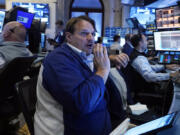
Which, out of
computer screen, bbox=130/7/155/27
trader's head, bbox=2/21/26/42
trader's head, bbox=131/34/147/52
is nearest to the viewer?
trader's head, bbox=2/21/26/42

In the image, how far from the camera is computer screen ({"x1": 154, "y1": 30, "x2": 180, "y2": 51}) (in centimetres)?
282

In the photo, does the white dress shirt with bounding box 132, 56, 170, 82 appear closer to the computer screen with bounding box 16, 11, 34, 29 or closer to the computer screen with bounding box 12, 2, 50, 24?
the computer screen with bounding box 16, 11, 34, 29

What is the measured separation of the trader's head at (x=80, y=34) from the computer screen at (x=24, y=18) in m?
2.50

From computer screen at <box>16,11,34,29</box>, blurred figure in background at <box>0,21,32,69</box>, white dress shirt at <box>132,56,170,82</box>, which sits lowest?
white dress shirt at <box>132,56,170,82</box>

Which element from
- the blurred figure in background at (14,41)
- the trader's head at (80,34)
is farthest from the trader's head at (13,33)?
the trader's head at (80,34)

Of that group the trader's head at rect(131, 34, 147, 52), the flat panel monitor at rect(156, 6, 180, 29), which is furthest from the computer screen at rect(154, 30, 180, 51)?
the trader's head at rect(131, 34, 147, 52)

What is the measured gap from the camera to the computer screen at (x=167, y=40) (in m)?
2.82

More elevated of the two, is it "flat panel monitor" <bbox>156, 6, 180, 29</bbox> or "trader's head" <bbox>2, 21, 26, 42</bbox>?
"flat panel monitor" <bbox>156, 6, 180, 29</bbox>

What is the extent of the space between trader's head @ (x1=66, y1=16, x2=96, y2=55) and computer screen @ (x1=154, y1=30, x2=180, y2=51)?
2107 mm

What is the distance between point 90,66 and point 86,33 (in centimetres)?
18

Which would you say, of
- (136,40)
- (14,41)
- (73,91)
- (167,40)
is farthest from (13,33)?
(167,40)

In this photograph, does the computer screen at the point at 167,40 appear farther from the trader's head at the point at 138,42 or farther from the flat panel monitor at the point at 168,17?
the trader's head at the point at 138,42

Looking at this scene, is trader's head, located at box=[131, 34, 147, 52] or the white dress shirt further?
trader's head, located at box=[131, 34, 147, 52]

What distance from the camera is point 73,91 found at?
790 mm
